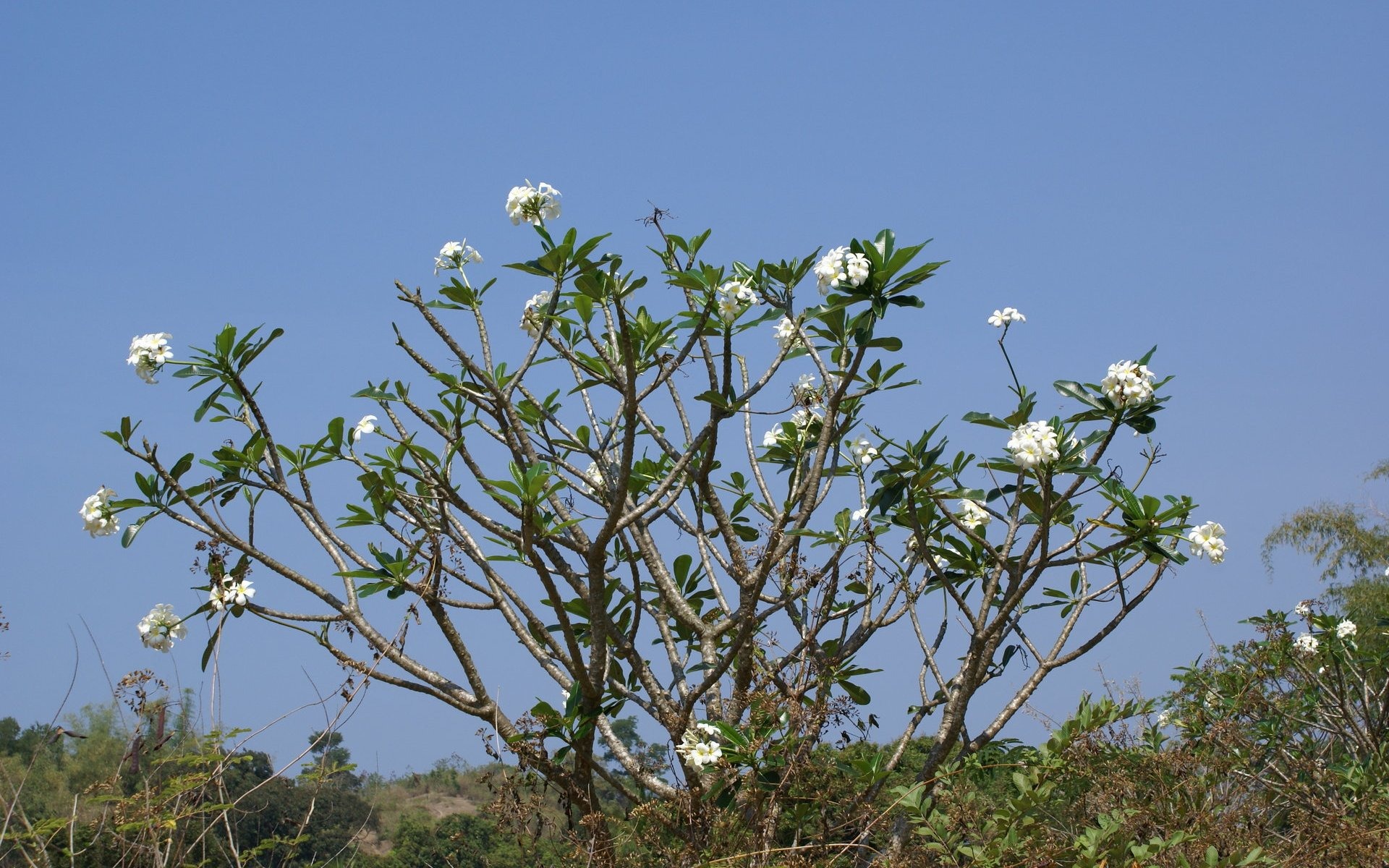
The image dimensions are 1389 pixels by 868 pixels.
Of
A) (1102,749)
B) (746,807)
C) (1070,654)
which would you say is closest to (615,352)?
(746,807)

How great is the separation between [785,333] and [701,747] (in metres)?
1.20

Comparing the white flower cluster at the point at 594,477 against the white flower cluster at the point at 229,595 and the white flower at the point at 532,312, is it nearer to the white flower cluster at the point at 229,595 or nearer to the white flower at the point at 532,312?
the white flower at the point at 532,312

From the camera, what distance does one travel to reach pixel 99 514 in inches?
104

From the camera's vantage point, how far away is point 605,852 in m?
2.41

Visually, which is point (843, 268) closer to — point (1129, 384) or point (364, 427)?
point (1129, 384)

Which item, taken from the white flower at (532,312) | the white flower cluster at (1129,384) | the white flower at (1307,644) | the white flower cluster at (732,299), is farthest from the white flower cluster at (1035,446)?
the white flower at (1307,644)

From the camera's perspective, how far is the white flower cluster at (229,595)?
2.61 metres

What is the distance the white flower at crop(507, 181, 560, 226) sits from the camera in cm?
289

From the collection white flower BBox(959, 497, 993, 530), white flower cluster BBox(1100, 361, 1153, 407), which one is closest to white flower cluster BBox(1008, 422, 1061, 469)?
white flower cluster BBox(1100, 361, 1153, 407)

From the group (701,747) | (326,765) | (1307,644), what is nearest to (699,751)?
(701,747)

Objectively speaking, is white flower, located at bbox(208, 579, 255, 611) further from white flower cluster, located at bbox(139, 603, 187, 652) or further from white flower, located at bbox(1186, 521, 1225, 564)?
white flower, located at bbox(1186, 521, 1225, 564)

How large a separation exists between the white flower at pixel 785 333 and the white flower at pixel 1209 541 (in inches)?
45.0

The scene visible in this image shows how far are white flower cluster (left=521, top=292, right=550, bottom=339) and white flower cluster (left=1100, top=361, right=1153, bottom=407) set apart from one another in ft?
5.27

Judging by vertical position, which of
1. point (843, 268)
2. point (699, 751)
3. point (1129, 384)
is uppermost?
point (843, 268)
